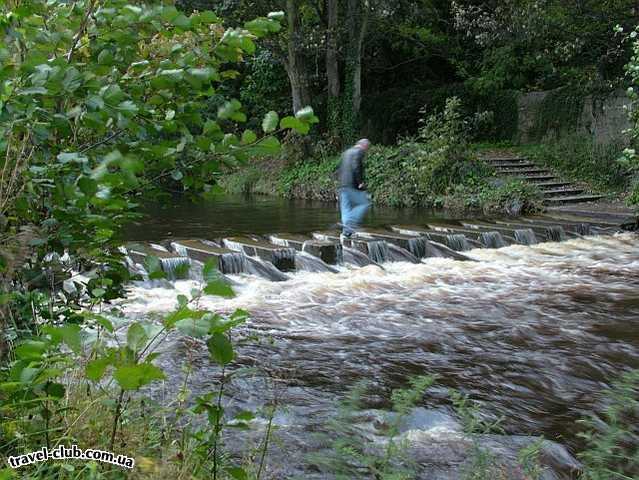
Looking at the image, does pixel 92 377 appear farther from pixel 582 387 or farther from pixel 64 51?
pixel 582 387

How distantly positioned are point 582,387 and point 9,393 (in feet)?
14.9

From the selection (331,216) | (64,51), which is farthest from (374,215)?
(64,51)

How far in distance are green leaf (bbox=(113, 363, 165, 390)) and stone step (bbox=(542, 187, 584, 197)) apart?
16829 millimetres

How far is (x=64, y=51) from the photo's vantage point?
115 inches

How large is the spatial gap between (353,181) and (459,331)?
4119 mm

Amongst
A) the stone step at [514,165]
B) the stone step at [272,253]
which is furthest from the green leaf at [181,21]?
the stone step at [514,165]

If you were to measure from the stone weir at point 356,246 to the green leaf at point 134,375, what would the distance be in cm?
680

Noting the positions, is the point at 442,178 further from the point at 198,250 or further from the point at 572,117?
the point at 198,250

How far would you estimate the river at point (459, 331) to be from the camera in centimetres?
515

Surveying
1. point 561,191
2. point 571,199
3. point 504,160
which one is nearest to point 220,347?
point 571,199

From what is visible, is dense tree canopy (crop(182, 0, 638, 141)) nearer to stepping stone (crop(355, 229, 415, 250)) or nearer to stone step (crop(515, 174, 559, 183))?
stone step (crop(515, 174, 559, 183))

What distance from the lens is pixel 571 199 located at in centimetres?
1714

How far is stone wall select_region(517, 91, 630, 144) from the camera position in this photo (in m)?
19.3

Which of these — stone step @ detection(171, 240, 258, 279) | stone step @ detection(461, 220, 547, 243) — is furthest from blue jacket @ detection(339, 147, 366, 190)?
stone step @ detection(461, 220, 547, 243)
